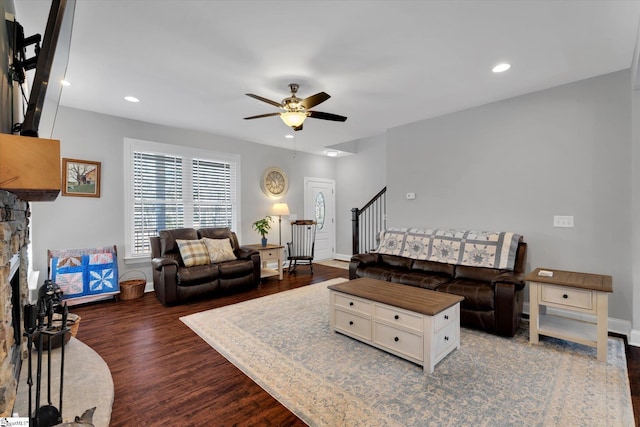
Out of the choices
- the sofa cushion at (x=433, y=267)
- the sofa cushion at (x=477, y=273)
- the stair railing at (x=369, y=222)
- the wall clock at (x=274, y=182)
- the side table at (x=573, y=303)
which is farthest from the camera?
the stair railing at (x=369, y=222)

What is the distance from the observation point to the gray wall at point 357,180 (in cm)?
674

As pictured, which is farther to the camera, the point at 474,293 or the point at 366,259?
the point at 366,259

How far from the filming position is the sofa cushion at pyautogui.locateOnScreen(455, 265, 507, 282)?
3.31 meters

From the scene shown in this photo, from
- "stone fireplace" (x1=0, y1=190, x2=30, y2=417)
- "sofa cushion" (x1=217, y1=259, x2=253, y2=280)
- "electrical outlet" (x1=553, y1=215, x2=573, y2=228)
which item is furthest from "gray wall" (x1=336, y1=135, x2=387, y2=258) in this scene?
"stone fireplace" (x1=0, y1=190, x2=30, y2=417)

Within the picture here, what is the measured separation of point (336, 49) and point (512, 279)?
8.92ft

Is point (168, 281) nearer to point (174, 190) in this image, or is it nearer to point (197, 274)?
point (197, 274)

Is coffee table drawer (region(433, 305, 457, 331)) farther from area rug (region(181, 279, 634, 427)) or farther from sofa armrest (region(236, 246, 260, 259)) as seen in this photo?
sofa armrest (region(236, 246, 260, 259))

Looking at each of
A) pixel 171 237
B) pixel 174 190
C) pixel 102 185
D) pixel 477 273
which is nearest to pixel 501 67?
pixel 477 273

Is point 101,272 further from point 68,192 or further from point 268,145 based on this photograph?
point 268,145

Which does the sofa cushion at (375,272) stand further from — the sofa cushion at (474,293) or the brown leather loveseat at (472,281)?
the sofa cushion at (474,293)

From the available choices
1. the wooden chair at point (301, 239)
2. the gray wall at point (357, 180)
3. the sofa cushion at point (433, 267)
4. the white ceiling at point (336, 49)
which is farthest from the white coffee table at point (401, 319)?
the gray wall at point (357, 180)

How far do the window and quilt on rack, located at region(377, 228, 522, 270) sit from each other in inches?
119

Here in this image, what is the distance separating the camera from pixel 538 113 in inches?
140

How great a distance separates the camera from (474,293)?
303cm
